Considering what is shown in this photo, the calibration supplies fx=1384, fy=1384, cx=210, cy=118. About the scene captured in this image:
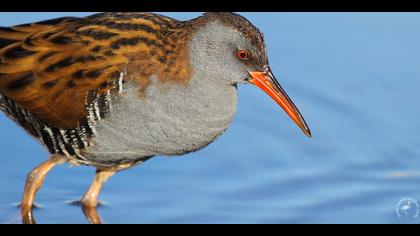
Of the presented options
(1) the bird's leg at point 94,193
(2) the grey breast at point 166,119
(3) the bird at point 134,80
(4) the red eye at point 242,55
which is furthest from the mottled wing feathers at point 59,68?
(1) the bird's leg at point 94,193

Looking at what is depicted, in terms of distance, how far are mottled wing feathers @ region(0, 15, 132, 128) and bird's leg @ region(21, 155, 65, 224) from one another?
1.52 feet

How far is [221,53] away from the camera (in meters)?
8.94

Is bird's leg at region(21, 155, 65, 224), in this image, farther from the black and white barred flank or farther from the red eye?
the red eye

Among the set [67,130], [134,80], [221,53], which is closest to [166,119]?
[134,80]

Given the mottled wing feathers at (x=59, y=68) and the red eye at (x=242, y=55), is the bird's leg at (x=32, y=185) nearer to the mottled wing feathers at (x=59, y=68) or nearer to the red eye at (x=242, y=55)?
the mottled wing feathers at (x=59, y=68)

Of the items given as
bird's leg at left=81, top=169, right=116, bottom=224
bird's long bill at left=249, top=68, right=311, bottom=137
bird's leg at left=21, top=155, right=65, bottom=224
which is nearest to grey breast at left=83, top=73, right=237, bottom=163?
bird's long bill at left=249, top=68, right=311, bottom=137

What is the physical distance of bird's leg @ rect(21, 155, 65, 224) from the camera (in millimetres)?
9531

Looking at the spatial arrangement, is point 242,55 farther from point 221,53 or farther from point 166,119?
point 166,119

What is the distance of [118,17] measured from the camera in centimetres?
912

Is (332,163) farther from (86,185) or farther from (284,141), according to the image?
(86,185)

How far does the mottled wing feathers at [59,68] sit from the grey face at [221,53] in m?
0.48

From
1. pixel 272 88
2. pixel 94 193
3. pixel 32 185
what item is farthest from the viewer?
pixel 94 193

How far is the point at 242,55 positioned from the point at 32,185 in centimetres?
181

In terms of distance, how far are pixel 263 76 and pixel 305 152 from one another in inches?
70.5
